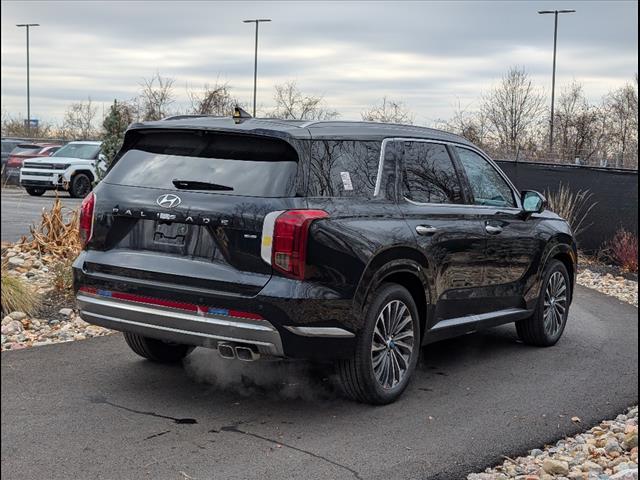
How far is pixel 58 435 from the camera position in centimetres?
514

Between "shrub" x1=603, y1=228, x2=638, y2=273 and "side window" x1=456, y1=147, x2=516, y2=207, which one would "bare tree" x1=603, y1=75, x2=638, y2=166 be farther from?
Result: "side window" x1=456, y1=147, x2=516, y2=207

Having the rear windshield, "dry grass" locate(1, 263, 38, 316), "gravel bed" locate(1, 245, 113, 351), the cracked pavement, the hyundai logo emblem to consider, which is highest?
the rear windshield

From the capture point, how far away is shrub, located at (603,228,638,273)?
49.7 feet

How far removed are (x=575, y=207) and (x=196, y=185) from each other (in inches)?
481

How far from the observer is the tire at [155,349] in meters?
6.80

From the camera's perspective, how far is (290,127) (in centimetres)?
583

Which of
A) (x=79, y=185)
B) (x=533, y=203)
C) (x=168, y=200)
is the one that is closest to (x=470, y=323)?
(x=533, y=203)

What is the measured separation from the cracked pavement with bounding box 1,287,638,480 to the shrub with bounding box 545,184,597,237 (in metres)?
8.68

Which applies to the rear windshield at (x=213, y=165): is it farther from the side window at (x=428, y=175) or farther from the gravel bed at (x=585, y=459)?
the gravel bed at (x=585, y=459)

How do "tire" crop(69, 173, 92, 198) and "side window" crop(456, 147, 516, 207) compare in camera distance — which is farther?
"tire" crop(69, 173, 92, 198)

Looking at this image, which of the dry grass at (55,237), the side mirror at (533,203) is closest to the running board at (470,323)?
the side mirror at (533,203)

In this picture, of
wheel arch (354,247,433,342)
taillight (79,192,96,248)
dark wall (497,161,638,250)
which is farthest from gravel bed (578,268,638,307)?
taillight (79,192,96,248)

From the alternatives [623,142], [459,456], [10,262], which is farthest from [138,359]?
[623,142]

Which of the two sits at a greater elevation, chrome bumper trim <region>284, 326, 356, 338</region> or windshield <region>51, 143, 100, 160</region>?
windshield <region>51, 143, 100, 160</region>
